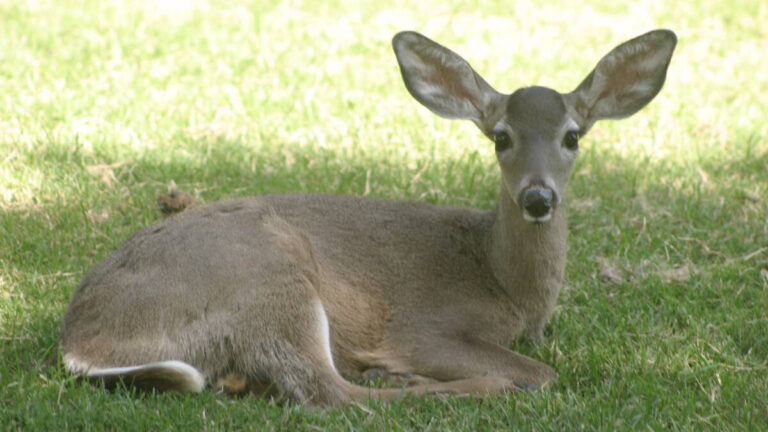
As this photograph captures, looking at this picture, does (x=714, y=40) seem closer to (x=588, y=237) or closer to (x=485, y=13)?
(x=485, y=13)

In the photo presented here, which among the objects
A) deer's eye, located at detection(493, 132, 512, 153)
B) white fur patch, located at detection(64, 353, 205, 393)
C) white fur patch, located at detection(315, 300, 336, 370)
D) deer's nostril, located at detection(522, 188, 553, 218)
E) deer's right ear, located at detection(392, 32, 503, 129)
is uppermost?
deer's right ear, located at detection(392, 32, 503, 129)

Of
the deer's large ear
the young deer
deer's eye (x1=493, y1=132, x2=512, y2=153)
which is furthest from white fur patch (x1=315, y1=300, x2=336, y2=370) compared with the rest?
the deer's large ear

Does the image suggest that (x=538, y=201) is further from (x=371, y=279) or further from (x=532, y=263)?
(x=371, y=279)

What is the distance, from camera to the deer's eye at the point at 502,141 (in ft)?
15.3

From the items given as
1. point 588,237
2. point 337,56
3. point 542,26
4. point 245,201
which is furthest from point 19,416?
point 542,26

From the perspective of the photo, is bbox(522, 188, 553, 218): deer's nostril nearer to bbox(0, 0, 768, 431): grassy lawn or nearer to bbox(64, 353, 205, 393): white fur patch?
bbox(0, 0, 768, 431): grassy lawn

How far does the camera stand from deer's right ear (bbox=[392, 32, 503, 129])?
490cm

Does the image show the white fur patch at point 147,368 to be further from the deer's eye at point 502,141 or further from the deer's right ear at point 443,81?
the deer's right ear at point 443,81

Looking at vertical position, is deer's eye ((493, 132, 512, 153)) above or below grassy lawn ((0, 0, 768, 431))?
above

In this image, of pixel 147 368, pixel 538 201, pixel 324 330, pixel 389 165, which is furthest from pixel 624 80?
pixel 147 368

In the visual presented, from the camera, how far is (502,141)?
4691mm

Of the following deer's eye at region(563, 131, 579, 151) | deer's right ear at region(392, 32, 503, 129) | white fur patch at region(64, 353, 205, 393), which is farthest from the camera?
deer's right ear at region(392, 32, 503, 129)

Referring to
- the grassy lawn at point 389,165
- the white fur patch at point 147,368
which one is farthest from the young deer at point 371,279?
the grassy lawn at point 389,165

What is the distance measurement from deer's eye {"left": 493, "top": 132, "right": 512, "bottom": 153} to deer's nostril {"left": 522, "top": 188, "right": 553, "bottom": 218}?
1.04ft
